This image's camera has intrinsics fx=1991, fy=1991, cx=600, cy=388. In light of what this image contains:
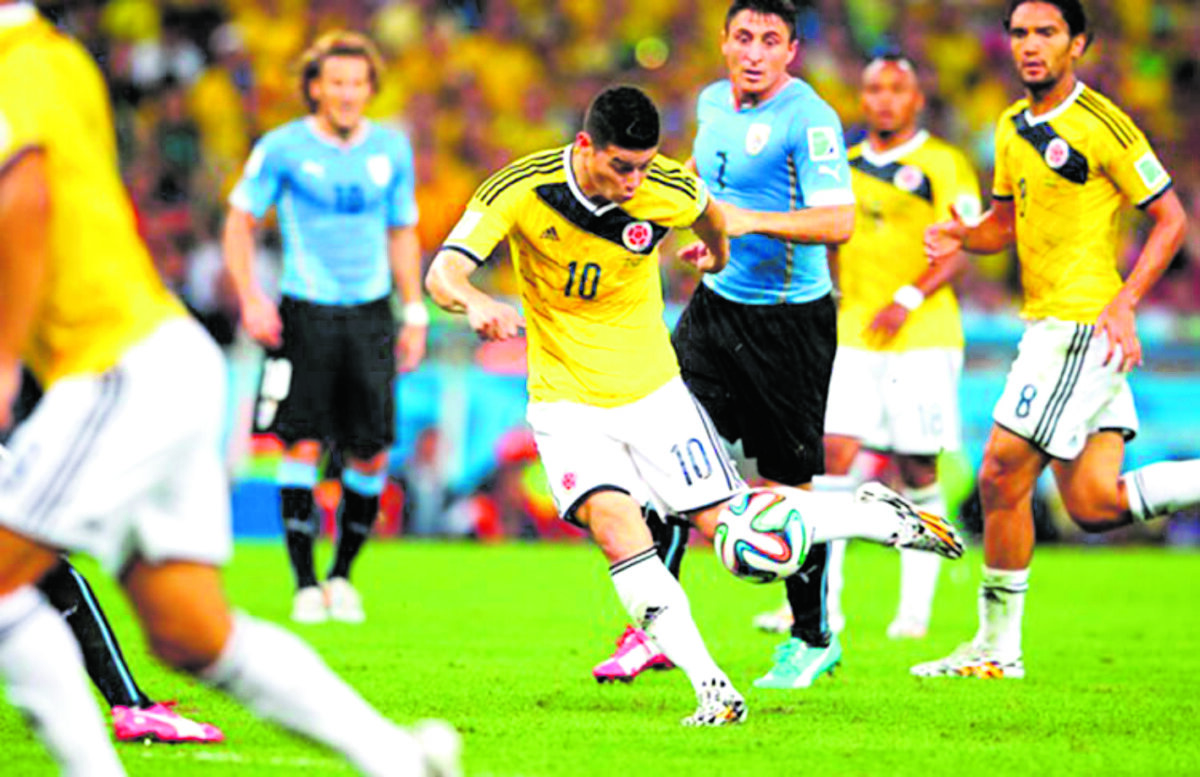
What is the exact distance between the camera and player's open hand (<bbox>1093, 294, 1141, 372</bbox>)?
7.93m

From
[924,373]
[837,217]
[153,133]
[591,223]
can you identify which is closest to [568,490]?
[591,223]

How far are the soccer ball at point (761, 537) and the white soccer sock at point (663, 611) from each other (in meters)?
0.28

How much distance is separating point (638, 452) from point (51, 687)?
9.62 feet

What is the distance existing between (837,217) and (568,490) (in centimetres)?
167

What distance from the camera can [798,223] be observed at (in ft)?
25.2

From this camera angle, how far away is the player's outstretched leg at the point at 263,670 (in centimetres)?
467

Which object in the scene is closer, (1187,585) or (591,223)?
(591,223)

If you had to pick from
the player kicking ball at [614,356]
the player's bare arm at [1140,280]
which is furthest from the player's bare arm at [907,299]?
the player kicking ball at [614,356]

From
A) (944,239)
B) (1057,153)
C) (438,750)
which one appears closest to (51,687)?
(438,750)

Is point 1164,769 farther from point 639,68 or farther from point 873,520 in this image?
point 639,68

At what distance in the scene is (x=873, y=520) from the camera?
7.59m

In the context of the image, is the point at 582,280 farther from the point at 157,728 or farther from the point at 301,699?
the point at 301,699

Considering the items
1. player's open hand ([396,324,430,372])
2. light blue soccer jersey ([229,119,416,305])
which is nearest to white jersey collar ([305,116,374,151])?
light blue soccer jersey ([229,119,416,305])

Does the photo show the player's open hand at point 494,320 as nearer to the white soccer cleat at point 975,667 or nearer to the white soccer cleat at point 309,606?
the white soccer cleat at point 975,667
